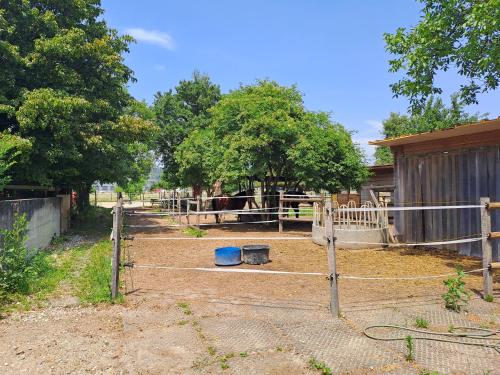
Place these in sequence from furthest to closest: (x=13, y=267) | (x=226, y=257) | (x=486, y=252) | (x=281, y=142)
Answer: (x=281, y=142) → (x=226, y=257) → (x=13, y=267) → (x=486, y=252)

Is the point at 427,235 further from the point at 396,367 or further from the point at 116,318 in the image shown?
the point at 116,318

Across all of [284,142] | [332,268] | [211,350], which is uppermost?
[284,142]

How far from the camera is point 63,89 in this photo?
43.7 ft

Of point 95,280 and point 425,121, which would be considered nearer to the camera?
point 95,280

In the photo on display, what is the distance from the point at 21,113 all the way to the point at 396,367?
460 inches

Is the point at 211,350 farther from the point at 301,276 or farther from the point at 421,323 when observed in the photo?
the point at 301,276

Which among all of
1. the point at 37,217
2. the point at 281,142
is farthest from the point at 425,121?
the point at 37,217

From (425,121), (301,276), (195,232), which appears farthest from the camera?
(425,121)

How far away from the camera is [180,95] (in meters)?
37.4

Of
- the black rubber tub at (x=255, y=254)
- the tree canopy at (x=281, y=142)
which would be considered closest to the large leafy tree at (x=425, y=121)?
the tree canopy at (x=281, y=142)

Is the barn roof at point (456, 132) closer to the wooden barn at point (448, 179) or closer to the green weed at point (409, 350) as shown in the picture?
the wooden barn at point (448, 179)

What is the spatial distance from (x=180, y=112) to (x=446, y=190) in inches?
1144

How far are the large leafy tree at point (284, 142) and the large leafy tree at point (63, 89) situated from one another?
138 inches

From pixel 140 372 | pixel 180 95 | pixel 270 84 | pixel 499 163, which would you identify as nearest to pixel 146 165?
pixel 180 95
